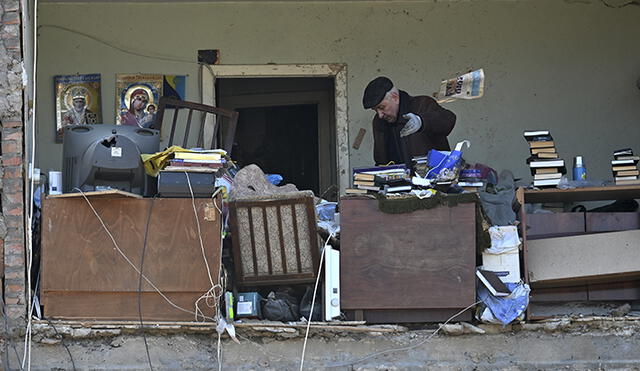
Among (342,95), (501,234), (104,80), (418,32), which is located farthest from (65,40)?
(501,234)

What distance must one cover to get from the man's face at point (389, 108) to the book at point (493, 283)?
154 centimetres

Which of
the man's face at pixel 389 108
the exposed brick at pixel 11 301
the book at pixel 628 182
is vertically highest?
the man's face at pixel 389 108

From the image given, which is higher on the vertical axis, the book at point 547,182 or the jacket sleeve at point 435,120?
the jacket sleeve at point 435,120

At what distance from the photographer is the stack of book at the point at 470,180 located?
5.81 m

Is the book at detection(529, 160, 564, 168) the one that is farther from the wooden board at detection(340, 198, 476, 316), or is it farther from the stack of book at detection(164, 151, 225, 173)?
the stack of book at detection(164, 151, 225, 173)

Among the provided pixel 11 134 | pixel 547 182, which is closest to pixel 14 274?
pixel 11 134

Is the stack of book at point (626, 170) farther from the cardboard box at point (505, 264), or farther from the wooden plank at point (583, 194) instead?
the cardboard box at point (505, 264)

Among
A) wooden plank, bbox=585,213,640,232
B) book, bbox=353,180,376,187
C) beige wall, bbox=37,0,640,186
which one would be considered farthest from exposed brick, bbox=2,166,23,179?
wooden plank, bbox=585,213,640,232

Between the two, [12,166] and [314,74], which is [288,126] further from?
[12,166]

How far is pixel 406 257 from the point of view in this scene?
18.1ft

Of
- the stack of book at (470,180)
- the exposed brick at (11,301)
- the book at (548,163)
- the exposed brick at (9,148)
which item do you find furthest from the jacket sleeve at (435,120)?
the exposed brick at (11,301)

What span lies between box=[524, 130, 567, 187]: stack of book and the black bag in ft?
5.41

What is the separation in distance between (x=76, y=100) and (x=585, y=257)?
420 centimetres

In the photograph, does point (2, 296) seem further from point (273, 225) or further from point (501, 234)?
point (501, 234)
